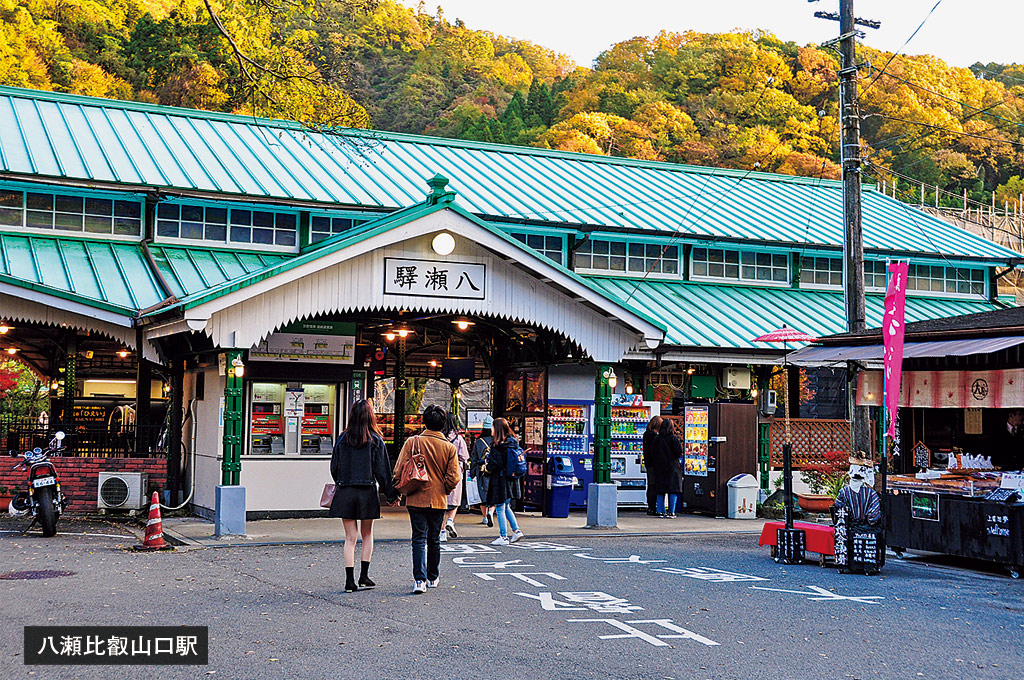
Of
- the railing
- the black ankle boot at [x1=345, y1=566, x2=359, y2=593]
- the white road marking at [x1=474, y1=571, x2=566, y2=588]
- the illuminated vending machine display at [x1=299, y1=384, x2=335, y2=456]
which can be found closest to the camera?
the black ankle boot at [x1=345, y1=566, x2=359, y2=593]

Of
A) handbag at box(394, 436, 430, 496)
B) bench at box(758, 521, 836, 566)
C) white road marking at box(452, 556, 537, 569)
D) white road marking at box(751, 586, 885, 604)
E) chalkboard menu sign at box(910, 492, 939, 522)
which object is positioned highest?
handbag at box(394, 436, 430, 496)

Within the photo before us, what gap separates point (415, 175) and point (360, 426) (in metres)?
15.1

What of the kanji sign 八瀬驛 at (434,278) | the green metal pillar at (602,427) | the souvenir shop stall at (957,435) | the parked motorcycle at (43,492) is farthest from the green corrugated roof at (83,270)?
the souvenir shop stall at (957,435)

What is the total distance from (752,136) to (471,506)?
40114mm

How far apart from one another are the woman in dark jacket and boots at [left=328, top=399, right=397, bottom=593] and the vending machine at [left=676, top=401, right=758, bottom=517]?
11.1m

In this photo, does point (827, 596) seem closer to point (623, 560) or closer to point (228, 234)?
point (623, 560)

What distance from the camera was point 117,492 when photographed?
60.2 ft

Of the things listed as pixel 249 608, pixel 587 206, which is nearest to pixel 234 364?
pixel 249 608

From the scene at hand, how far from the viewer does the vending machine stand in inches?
818

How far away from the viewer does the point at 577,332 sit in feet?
60.1

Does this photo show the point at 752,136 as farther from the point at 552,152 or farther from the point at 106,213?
the point at 106,213

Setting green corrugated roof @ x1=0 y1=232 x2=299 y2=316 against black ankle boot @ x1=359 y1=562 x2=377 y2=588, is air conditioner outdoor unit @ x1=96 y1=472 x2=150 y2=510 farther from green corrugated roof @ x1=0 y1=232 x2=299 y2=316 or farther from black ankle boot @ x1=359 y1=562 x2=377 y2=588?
black ankle boot @ x1=359 y1=562 x2=377 y2=588

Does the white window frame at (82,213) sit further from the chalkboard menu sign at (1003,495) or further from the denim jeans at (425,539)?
the chalkboard menu sign at (1003,495)
